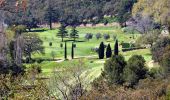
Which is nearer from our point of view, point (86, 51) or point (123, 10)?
point (86, 51)

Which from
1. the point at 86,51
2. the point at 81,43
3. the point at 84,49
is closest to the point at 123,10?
the point at 81,43

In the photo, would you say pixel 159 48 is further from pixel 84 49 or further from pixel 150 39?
pixel 84 49

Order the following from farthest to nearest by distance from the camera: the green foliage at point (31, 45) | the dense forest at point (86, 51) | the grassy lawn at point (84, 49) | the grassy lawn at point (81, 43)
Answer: the grassy lawn at point (81, 43), the green foliage at point (31, 45), the grassy lawn at point (84, 49), the dense forest at point (86, 51)

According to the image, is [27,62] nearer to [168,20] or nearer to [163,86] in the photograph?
[168,20]

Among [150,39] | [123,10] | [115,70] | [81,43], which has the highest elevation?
[123,10]

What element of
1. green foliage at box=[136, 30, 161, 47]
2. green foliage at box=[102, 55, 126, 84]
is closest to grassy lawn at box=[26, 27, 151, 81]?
green foliage at box=[136, 30, 161, 47]

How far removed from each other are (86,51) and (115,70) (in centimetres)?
3468

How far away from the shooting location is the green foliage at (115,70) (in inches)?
1527

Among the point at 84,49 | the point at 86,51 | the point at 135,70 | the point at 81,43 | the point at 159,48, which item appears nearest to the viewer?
the point at 135,70

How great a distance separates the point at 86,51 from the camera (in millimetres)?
73688

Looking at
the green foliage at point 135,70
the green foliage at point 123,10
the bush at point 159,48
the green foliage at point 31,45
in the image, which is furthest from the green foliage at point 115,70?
the green foliage at point 123,10

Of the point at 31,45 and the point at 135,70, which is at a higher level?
the point at 31,45

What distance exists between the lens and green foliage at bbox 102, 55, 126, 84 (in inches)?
1527

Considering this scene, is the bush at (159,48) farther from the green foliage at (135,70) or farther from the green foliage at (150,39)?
the green foliage at (135,70)
